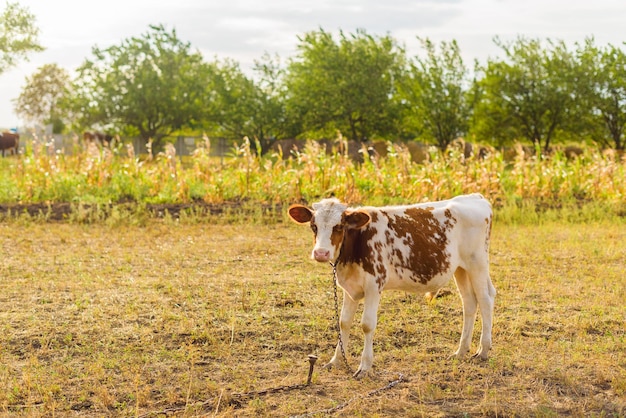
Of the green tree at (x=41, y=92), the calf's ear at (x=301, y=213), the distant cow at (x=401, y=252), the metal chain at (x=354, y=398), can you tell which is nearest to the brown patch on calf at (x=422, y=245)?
the distant cow at (x=401, y=252)

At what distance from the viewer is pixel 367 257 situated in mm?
6070

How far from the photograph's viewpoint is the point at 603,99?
39.8 meters

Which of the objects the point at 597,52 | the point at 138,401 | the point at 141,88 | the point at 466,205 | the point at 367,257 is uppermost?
the point at 597,52

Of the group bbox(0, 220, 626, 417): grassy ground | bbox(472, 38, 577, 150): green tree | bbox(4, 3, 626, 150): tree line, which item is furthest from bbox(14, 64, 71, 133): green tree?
bbox(0, 220, 626, 417): grassy ground

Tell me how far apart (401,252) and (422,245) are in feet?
0.60

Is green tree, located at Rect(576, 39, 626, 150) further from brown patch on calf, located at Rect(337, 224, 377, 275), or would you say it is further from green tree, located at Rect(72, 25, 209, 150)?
brown patch on calf, located at Rect(337, 224, 377, 275)

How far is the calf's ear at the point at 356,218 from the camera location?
5914 mm

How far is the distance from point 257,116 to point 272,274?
33.4 metres

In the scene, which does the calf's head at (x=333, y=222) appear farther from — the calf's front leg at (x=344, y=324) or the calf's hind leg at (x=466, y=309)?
the calf's hind leg at (x=466, y=309)

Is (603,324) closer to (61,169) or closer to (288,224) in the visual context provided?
(288,224)

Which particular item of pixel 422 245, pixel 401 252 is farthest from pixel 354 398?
pixel 422 245

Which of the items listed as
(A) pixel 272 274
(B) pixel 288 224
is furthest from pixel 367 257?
(B) pixel 288 224

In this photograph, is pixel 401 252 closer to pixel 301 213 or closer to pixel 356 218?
pixel 356 218

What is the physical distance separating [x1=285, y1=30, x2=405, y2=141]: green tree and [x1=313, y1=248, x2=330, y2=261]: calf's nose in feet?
119
